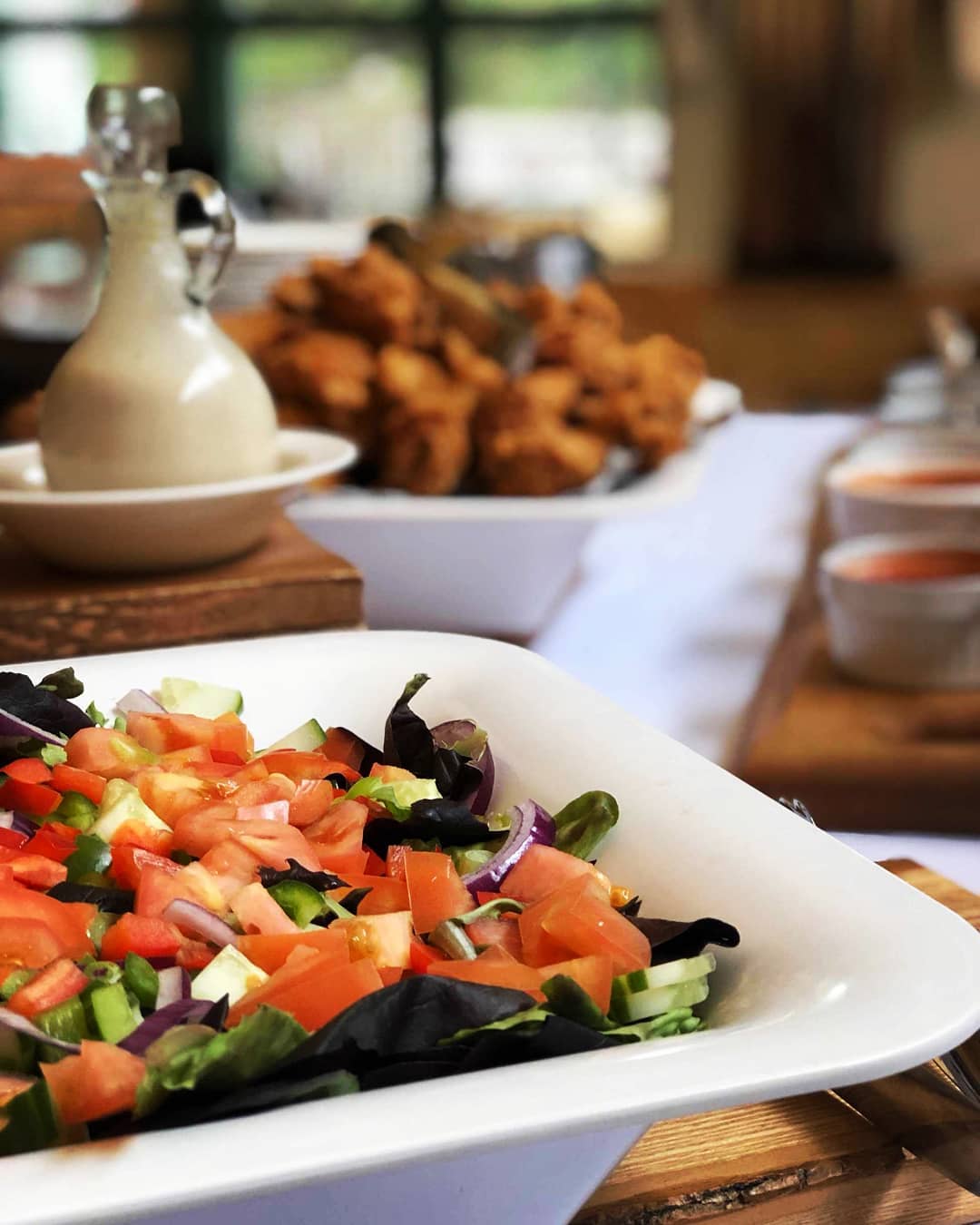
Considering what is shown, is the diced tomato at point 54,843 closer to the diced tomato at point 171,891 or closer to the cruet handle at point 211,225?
the diced tomato at point 171,891

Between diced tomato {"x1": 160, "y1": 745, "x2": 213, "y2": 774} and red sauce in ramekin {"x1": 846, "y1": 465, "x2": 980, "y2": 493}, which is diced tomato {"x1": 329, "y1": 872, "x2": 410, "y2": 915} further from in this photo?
red sauce in ramekin {"x1": 846, "y1": 465, "x2": 980, "y2": 493}

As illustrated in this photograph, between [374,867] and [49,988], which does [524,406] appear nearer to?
[374,867]

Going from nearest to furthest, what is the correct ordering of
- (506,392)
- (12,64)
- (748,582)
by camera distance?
(506,392) → (748,582) → (12,64)

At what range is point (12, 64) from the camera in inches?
280

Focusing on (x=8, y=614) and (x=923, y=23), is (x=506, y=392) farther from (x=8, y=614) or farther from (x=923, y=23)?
(x=923, y=23)

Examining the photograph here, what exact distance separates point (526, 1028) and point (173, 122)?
86 centimetres

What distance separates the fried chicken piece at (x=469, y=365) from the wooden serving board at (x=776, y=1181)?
1.05 meters

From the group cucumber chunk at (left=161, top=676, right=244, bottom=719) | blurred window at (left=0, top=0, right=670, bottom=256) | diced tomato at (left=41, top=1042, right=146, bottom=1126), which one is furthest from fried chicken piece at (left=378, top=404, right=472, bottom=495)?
blurred window at (left=0, top=0, right=670, bottom=256)

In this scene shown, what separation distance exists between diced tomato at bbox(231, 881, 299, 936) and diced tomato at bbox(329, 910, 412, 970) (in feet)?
0.06

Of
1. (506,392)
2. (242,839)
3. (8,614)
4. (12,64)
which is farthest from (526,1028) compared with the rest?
(12,64)

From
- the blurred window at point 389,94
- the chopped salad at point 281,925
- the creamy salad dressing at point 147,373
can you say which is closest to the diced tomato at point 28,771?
the chopped salad at point 281,925

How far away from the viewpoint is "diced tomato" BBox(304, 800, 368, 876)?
2.33ft

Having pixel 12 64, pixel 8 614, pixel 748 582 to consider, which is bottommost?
pixel 748 582

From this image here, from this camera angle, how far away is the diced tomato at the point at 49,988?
0.56 meters
